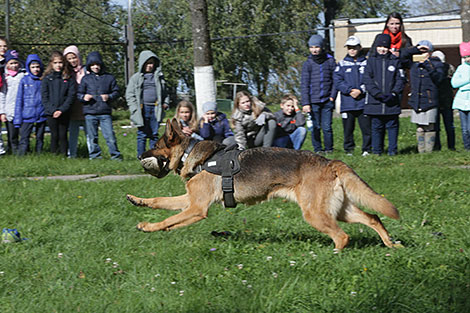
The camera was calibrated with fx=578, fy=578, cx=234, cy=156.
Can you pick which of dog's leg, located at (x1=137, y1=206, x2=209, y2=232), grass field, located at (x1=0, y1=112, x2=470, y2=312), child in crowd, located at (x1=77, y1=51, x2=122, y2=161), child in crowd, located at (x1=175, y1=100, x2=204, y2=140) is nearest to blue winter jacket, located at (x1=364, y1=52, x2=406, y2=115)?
grass field, located at (x1=0, y1=112, x2=470, y2=312)

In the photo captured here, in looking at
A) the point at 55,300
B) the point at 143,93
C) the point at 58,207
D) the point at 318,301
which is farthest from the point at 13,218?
the point at 143,93

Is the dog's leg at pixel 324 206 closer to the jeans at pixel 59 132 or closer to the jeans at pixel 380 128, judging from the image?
the jeans at pixel 380 128

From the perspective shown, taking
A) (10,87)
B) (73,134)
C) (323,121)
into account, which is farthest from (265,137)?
(10,87)

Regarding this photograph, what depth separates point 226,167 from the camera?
5465 mm

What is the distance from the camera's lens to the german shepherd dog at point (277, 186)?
16.6ft

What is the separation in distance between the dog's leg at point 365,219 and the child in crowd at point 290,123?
14.3 feet

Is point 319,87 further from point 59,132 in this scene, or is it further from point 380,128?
point 59,132

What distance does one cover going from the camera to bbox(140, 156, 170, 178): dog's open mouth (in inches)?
226

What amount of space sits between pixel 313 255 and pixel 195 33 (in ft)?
23.0

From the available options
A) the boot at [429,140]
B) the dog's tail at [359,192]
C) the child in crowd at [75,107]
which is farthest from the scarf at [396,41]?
the dog's tail at [359,192]

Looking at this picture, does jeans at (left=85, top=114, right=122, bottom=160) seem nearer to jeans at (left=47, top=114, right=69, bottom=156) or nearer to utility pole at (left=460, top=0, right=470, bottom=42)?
jeans at (left=47, top=114, right=69, bottom=156)

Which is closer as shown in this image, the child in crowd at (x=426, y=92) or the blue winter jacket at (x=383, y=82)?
the blue winter jacket at (x=383, y=82)

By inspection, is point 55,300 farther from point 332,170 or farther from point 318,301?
point 332,170

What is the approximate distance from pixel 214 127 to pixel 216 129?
1.7 inches
